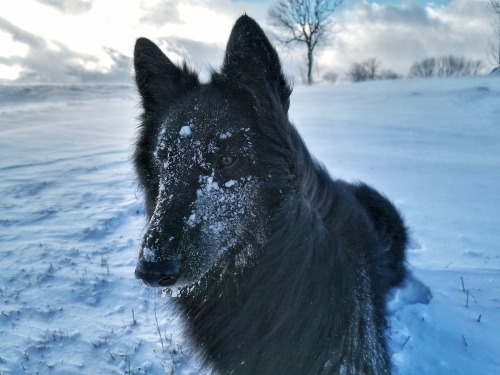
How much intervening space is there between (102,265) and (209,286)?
2.81 metres

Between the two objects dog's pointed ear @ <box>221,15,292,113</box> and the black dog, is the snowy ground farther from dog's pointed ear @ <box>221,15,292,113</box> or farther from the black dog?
dog's pointed ear @ <box>221,15,292,113</box>

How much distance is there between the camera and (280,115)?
2.26m

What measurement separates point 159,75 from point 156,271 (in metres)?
1.65

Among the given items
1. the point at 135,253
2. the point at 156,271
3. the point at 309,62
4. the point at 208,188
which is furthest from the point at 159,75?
the point at 309,62

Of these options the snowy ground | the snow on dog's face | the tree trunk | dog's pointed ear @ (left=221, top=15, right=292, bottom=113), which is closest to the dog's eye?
the snow on dog's face

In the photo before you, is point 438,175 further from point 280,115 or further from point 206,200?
point 206,200

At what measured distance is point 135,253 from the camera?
4824 mm

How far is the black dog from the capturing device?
212 centimetres

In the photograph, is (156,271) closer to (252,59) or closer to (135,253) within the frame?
(252,59)

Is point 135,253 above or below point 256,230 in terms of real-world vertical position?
below

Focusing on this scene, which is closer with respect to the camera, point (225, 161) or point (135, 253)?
point (225, 161)

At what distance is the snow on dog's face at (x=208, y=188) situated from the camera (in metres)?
1.93

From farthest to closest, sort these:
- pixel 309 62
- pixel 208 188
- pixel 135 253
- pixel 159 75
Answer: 1. pixel 309 62
2. pixel 135 253
3. pixel 159 75
4. pixel 208 188

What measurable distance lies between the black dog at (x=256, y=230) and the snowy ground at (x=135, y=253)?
953mm
